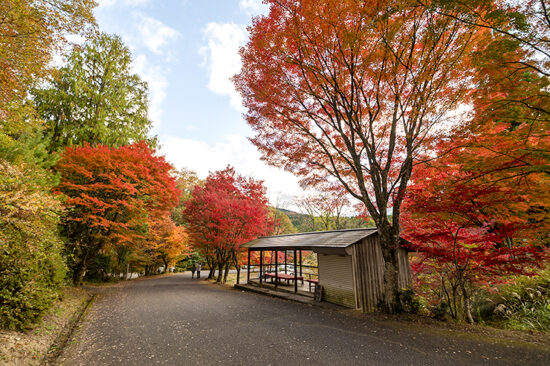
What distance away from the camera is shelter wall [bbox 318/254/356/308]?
299 inches

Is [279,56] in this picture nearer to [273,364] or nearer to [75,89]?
[273,364]

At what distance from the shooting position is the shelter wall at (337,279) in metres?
7.60

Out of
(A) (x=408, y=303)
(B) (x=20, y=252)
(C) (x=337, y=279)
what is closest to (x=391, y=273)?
(A) (x=408, y=303)

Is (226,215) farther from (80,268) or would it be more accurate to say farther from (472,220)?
(472,220)

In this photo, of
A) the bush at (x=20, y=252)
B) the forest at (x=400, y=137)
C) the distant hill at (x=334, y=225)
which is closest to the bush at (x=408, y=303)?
the forest at (x=400, y=137)

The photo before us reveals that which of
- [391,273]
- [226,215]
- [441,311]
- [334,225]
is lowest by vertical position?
[441,311]

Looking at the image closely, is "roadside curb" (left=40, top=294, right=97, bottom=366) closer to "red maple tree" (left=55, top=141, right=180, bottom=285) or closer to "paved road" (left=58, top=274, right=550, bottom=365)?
"paved road" (left=58, top=274, right=550, bottom=365)

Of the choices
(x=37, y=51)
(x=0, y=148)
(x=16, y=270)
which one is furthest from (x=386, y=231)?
(x=0, y=148)

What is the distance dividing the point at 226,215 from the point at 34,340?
9124 millimetres

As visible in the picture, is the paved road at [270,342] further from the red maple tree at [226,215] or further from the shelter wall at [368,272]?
the red maple tree at [226,215]

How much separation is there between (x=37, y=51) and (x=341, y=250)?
1084 centimetres

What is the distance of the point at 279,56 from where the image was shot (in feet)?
21.2

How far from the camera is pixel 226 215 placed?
13.1 metres

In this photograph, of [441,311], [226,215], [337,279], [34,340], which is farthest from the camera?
[226,215]
